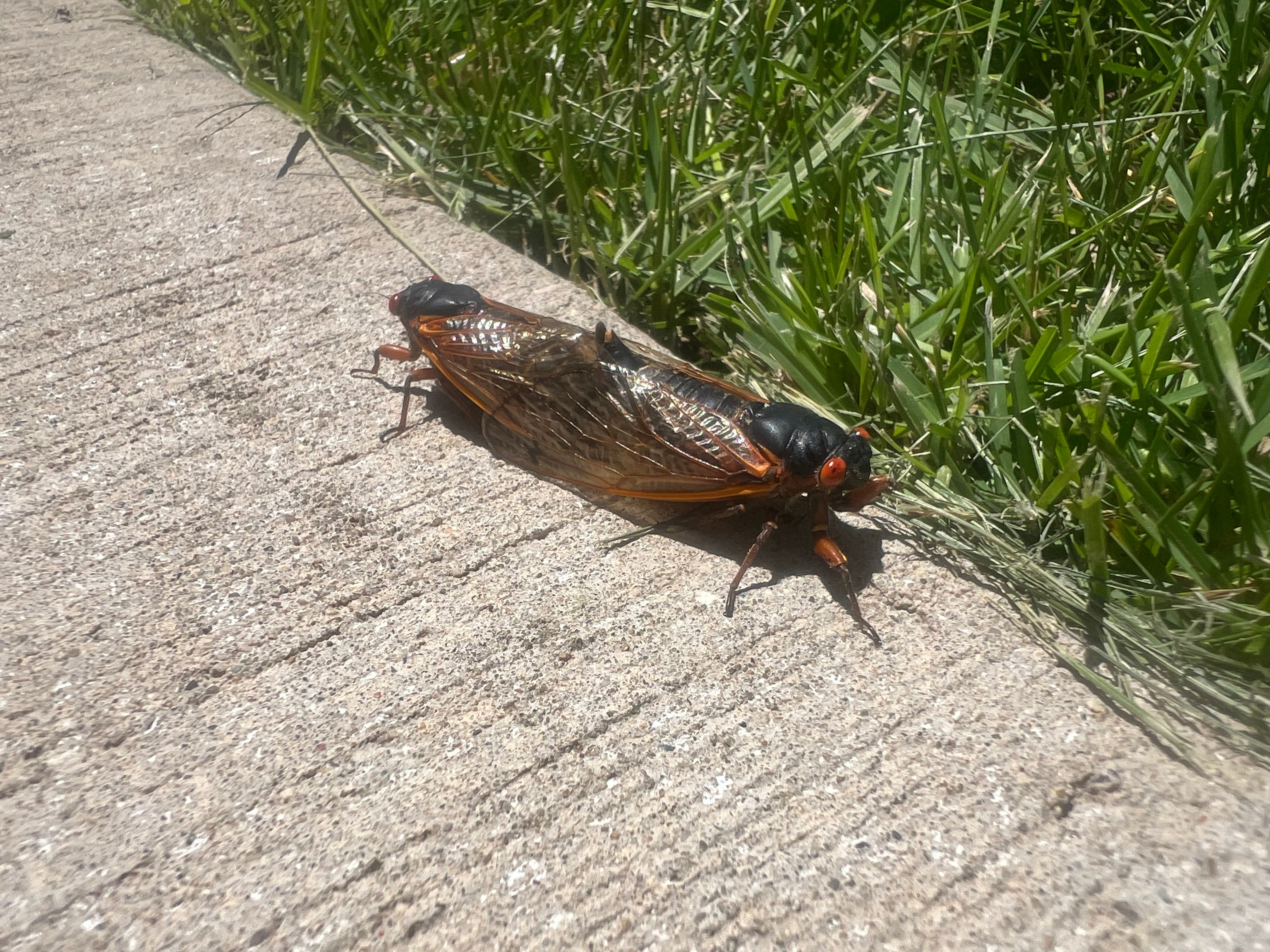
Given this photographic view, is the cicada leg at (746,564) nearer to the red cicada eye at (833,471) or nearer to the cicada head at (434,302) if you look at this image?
the red cicada eye at (833,471)

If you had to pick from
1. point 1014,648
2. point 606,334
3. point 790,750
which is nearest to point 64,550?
point 606,334

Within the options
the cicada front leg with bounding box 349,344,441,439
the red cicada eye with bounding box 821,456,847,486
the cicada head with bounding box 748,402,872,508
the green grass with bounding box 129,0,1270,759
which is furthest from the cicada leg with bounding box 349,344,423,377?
the red cicada eye with bounding box 821,456,847,486

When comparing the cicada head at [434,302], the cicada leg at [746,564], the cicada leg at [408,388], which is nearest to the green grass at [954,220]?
the cicada leg at [746,564]

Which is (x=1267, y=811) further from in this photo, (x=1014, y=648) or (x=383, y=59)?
(x=383, y=59)

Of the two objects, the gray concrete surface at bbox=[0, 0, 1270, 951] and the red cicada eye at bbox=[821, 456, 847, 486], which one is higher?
the red cicada eye at bbox=[821, 456, 847, 486]

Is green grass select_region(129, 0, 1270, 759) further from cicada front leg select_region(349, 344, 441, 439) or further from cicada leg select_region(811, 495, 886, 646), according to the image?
cicada front leg select_region(349, 344, 441, 439)

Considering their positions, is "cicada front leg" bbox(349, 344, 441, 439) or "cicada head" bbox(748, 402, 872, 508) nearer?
"cicada head" bbox(748, 402, 872, 508)

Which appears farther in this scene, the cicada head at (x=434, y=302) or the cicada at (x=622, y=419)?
the cicada head at (x=434, y=302)
